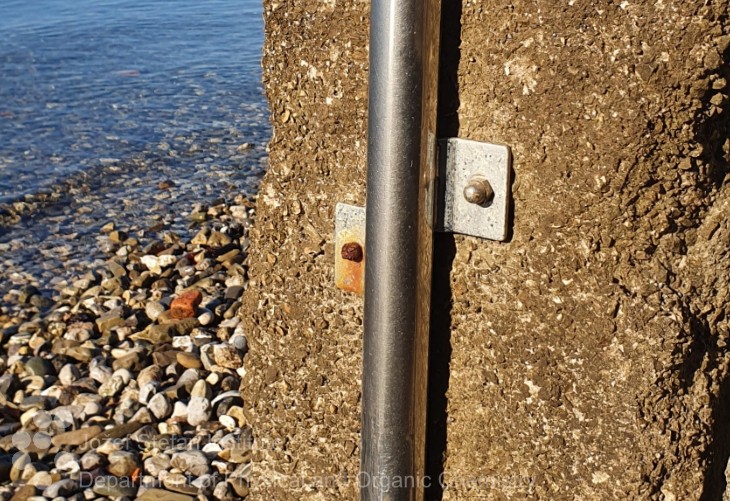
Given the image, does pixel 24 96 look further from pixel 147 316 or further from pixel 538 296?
pixel 538 296

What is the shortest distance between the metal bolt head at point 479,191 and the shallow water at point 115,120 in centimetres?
502

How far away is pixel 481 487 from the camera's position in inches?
63.4

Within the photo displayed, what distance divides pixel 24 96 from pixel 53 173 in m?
2.10

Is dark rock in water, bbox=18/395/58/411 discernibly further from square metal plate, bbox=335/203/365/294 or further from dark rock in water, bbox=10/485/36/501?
square metal plate, bbox=335/203/365/294

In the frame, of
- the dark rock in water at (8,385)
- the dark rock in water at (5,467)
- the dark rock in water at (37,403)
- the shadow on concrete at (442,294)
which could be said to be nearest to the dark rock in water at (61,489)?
the dark rock in water at (5,467)

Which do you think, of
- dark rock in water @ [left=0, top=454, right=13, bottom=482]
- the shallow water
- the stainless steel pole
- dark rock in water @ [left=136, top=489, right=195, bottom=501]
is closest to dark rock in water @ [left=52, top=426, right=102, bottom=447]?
dark rock in water @ [left=0, top=454, right=13, bottom=482]

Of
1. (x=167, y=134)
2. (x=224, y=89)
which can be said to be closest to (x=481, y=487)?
(x=167, y=134)

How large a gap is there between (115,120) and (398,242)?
8036mm

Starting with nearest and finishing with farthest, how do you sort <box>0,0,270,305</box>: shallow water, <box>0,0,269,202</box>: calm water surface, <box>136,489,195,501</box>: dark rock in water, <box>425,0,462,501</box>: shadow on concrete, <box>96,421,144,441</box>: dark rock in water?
<box>425,0,462,501</box>: shadow on concrete < <box>136,489,195,501</box>: dark rock in water < <box>96,421,144,441</box>: dark rock in water < <box>0,0,270,305</box>: shallow water < <box>0,0,269,202</box>: calm water surface

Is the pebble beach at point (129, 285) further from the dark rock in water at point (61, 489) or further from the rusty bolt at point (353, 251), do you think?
the rusty bolt at point (353, 251)

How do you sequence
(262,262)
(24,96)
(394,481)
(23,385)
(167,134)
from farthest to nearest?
1. (24,96)
2. (167,134)
3. (23,385)
4. (262,262)
5. (394,481)

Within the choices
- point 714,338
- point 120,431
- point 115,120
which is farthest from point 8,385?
point 115,120

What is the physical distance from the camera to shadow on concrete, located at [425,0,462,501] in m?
1.42

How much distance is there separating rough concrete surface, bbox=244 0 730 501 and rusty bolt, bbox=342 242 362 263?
7cm
